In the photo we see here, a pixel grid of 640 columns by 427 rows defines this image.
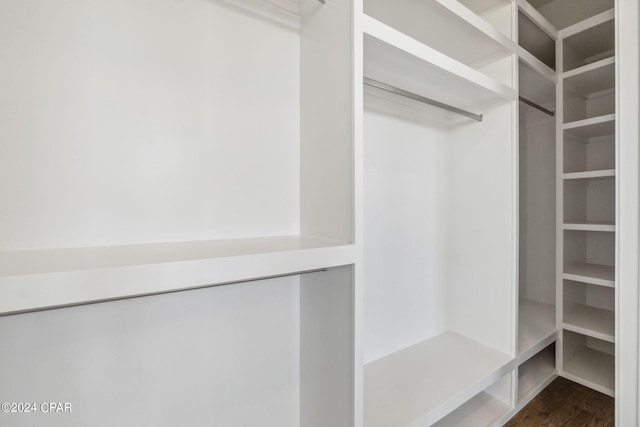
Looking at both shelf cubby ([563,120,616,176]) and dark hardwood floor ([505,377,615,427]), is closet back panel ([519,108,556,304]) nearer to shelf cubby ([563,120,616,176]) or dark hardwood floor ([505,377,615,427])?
shelf cubby ([563,120,616,176])

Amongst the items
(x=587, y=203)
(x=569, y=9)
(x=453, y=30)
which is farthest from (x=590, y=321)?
(x=569, y=9)

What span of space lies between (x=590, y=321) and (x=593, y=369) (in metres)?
0.29

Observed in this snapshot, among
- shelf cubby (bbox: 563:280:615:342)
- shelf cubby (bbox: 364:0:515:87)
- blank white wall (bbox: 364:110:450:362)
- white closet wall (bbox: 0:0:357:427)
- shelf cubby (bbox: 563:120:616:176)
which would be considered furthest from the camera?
shelf cubby (bbox: 563:120:616:176)

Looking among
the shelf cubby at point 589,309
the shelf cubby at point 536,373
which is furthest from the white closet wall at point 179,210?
the shelf cubby at point 589,309

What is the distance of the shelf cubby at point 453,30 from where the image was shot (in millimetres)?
1213

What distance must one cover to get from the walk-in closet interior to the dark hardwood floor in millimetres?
65

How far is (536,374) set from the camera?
1848 mm

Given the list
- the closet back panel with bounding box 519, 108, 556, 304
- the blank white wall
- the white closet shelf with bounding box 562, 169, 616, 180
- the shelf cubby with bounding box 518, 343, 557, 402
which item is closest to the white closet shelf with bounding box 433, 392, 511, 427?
the shelf cubby with bounding box 518, 343, 557, 402

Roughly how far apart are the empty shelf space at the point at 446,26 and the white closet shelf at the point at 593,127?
60 centimetres

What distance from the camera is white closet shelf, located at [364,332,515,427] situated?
3.74 ft

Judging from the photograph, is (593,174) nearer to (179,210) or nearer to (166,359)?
(179,210)

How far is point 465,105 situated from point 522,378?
1.63m

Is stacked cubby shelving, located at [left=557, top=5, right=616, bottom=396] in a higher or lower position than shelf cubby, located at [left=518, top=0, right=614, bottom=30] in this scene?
lower

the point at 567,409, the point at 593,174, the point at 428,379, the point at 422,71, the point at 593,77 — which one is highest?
the point at 593,77
